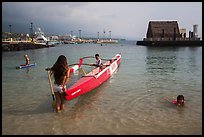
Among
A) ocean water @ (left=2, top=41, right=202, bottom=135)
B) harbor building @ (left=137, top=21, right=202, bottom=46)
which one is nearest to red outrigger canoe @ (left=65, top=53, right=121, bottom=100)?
ocean water @ (left=2, top=41, right=202, bottom=135)

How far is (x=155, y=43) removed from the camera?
67750mm

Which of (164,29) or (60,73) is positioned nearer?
(60,73)

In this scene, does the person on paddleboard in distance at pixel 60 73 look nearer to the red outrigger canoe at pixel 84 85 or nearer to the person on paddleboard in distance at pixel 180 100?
the red outrigger canoe at pixel 84 85

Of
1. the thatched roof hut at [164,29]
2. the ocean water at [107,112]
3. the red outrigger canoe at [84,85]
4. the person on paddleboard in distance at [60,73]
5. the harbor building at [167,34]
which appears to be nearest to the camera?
the ocean water at [107,112]

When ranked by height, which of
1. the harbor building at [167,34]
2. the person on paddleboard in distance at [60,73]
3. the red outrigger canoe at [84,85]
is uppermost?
the harbor building at [167,34]

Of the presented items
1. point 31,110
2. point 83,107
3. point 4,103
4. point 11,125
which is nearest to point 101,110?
point 83,107

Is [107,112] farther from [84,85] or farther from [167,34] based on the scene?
[167,34]

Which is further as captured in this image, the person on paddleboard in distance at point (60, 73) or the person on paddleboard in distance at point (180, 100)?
the person on paddleboard in distance at point (180, 100)

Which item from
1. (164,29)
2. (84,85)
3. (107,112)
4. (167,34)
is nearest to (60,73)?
(107,112)

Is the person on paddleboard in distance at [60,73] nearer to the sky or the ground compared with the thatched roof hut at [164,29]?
nearer to the ground

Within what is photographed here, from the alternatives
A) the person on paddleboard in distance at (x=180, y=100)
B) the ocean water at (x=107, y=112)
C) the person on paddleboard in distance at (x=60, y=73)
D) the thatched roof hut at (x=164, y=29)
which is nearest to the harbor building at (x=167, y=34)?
the thatched roof hut at (x=164, y=29)

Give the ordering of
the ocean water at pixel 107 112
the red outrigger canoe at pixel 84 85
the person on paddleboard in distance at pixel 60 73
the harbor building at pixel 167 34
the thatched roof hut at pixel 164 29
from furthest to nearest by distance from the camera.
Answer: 1. the thatched roof hut at pixel 164 29
2. the harbor building at pixel 167 34
3. the red outrigger canoe at pixel 84 85
4. the person on paddleboard in distance at pixel 60 73
5. the ocean water at pixel 107 112

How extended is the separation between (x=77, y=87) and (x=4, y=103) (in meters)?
2.65

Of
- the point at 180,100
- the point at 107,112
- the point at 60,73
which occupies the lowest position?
the point at 107,112
